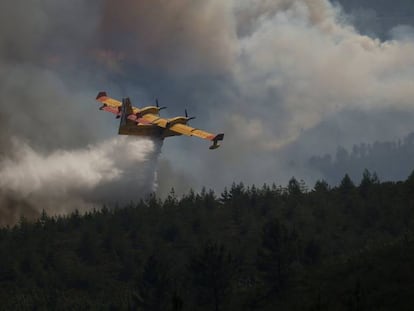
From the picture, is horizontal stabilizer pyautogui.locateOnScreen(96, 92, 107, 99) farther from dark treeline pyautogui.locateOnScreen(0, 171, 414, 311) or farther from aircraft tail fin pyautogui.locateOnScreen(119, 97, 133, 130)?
dark treeline pyautogui.locateOnScreen(0, 171, 414, 311)

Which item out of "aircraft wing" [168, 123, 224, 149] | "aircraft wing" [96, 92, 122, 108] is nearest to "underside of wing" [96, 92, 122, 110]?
"aircraft wing" [96, 92, 122, 108]

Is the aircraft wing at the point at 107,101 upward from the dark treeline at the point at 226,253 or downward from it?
upward

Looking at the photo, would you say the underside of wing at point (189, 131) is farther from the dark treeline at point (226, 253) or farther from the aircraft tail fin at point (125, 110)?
the dark treeline at point (226, 253)

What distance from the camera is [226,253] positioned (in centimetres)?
15662

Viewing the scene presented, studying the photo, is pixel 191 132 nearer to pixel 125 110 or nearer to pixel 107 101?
pixel 125 110

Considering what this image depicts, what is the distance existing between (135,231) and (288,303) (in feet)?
280

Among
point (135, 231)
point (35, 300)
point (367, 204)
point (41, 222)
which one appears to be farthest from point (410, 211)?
point (41, 222)

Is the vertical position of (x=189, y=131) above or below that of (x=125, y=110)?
below

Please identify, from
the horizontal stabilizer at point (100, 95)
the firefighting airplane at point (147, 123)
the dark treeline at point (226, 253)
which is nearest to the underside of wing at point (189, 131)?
the firefighting airplane at point (147, 123)

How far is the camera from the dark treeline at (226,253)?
97.3 metres

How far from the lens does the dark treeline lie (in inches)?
3831

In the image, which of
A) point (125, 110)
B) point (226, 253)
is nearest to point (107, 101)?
point (125, 110)

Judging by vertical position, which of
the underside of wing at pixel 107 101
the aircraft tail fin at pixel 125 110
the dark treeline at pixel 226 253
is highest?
the underside of wing at pixel 107 101

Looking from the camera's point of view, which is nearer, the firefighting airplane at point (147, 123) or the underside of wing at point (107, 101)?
the firefighting airplane at point (147, 123)
